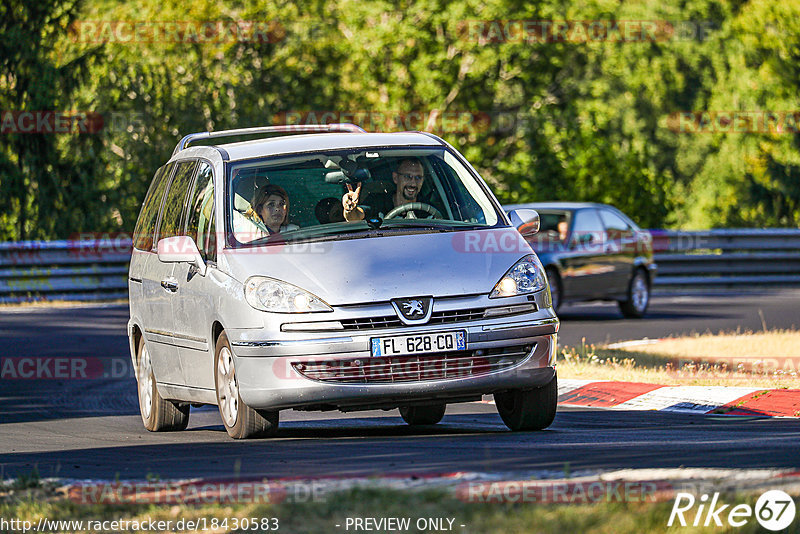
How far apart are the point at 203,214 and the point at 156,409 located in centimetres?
→ 160

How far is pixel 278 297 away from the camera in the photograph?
8.55 m

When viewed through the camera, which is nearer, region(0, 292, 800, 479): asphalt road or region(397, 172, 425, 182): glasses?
region(0, 292, 800, 479): asphalt road

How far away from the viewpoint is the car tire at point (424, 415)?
10.6 metres

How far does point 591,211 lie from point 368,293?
14526 mm

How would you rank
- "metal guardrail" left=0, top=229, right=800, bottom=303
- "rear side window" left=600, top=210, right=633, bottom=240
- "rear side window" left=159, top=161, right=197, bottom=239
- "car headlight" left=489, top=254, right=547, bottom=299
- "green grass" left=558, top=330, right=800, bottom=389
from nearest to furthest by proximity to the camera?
1. "car headlight" left=489, top=254, right=547, bottom=299
2. "rear side window" left=159, top=161, right=197, bottom=239
3. "green grass" left=558, top=330, right=800, bottom=389
4. "rear side window" left=600, top=210, right=633, bottom=240
5. "metal guardrail" left=0, top=229, right=800, bottom=303

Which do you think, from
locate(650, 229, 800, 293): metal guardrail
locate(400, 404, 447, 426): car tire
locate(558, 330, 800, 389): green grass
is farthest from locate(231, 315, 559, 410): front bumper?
locate(650, 229, 800, 293): metal guardrail

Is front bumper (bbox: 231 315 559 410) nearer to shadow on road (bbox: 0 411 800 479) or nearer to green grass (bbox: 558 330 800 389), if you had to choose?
shadow on road (bbox: 0 411 800 479)

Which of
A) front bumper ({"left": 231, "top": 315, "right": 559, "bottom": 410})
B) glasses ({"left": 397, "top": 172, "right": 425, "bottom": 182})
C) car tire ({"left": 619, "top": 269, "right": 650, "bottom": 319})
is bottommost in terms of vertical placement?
car tire ({"left": 619, "top": 269, "right": 650, "bottom": 319})

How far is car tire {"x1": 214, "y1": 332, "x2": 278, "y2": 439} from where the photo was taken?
8.92 metres

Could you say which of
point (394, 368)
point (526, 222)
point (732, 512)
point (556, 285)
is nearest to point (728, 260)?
point (556, 285)

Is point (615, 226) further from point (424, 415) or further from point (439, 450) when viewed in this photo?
point (439, 450)

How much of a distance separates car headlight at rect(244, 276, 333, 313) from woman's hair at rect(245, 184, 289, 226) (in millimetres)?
839

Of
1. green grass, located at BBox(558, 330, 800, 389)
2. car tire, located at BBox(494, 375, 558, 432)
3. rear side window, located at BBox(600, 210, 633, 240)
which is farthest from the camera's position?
rear side window, located at BBox(600, 210, 633, 240)

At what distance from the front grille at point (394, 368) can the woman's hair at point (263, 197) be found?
4.21 ft
